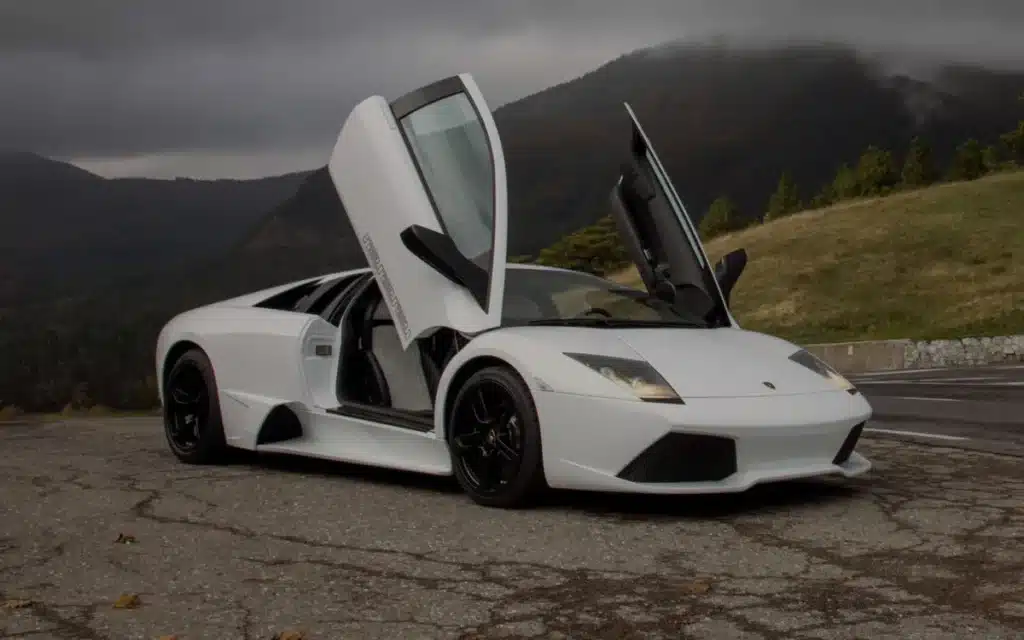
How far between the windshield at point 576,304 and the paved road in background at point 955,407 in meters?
2.80

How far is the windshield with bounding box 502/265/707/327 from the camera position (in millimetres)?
6422

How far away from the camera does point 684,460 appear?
542cm

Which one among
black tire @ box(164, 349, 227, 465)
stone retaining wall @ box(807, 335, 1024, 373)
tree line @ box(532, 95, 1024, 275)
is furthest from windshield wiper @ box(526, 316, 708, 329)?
tree line @ box(532, 95, 1024, 275)

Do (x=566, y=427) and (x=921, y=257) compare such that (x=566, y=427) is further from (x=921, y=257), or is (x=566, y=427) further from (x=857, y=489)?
(x=921, y=257)

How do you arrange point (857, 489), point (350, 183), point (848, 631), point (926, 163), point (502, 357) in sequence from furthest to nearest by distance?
1. point (926, 163)
2. point (350, 183)
3. point (857, 489)
4. point (502, 357)
5. point (848, 631)

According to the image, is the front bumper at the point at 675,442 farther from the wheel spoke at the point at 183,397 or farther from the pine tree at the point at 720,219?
the pine tree at the point at 720,219

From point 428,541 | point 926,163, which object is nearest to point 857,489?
point 428,541

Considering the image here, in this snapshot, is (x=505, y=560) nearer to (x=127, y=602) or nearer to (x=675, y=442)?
(x=675, y=442)

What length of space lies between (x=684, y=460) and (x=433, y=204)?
2.02 metres

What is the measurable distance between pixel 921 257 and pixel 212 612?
122 feet

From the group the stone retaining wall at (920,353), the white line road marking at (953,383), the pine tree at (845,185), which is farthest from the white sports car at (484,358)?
the pine tree at (845,185)

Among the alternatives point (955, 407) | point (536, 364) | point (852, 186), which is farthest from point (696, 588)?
point (852, 186)

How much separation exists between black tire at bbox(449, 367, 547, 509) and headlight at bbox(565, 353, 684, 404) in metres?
0.33

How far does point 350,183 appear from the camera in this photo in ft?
23.4
